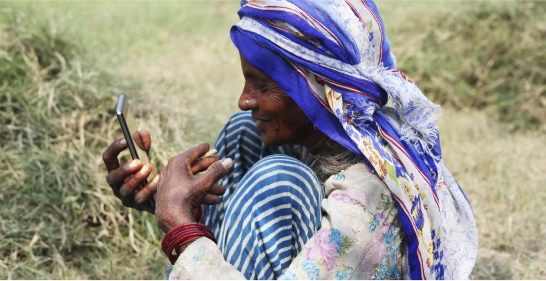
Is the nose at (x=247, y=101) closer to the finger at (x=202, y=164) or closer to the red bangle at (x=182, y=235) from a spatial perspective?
the finger at (x=202, y=164)

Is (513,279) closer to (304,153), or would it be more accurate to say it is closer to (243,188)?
(304,153)

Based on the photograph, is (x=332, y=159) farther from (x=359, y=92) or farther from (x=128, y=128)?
(x=128, y=128)

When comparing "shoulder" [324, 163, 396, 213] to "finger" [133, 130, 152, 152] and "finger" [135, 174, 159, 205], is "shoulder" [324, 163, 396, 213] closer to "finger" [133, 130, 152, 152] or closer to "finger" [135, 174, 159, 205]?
"finger" [135, 174, 159, 205]

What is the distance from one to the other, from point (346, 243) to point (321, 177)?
0.37 meters

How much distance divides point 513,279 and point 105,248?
1.82 meters

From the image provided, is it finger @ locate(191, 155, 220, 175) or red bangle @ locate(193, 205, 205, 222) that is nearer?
finger @ locate(191, 155, 220, 175)

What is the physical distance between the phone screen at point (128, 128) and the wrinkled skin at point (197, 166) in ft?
0.13

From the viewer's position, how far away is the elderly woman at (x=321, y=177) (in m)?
2.07

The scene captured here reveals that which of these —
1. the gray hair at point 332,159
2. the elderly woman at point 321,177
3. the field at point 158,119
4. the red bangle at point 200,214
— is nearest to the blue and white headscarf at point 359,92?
the elderly woman at point 321,177

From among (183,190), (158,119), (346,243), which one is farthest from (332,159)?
(158,119)

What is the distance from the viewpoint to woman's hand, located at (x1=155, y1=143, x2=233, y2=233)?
2109 mm

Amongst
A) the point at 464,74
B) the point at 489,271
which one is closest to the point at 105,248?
A: the point at 489,271

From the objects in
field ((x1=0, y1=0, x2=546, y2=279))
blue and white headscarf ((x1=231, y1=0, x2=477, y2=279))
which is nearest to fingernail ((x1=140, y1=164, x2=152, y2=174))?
blue and white headscarf ((x1=231, y1=0, x2=477, y2=279))

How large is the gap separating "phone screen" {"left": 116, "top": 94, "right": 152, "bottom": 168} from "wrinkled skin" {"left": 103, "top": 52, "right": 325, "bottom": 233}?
0.13ft
